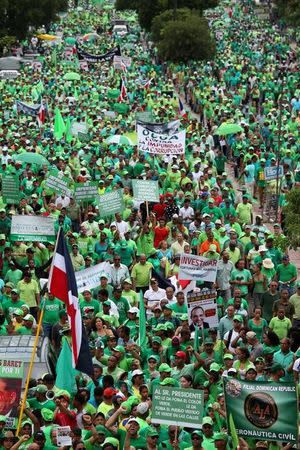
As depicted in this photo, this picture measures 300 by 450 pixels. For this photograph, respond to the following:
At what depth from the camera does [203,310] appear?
1822 centimetres

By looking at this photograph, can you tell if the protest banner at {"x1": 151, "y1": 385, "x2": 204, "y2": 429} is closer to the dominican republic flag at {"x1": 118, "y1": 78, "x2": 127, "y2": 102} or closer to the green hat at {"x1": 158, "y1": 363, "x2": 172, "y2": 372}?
the green hat at {"x1": 158, "y1": 363, "x2": 172, "y2": 372}

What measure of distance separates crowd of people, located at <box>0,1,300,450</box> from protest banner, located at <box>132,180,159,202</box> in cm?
19

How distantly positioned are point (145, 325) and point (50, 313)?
1.58m

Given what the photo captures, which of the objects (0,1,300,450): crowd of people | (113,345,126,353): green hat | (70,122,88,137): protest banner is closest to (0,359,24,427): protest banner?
(0,1,300,450): crowd of people

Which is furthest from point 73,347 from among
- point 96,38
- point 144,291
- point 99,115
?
point 96,38

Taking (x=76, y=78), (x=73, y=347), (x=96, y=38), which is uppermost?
(x=73, y=347)

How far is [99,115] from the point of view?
38781 mm

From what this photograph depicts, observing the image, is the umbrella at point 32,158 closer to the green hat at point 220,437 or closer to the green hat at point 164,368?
the green hat at point 164,368

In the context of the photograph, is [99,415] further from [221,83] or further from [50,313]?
[221,83]

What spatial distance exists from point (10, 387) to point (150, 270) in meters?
5.81

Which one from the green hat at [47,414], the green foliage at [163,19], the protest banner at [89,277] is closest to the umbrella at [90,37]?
the green foliage at [163,19]

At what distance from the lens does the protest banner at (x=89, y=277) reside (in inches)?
772

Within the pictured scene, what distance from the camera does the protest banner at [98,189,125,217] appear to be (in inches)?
920

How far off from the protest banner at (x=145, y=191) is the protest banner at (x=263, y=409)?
10.0 metres
